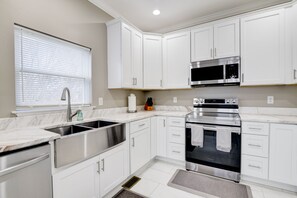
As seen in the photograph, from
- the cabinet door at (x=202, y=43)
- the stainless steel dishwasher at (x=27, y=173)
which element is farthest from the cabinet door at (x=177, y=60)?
the stainless steel dishwasher at (x=27, y=173)

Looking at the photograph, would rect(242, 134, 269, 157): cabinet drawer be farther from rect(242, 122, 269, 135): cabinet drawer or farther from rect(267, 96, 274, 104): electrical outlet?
rect(267, 96, 274, 104): electrical outlet

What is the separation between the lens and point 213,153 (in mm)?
2111

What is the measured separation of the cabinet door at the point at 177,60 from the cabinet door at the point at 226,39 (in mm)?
490

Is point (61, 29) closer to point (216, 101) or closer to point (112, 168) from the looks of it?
point (112, 168)

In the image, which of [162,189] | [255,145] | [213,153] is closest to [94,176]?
[162,189]

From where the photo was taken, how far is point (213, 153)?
2.11 meters

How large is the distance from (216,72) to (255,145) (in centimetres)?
122

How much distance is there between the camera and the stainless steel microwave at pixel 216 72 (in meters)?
2.26

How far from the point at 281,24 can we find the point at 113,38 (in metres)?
2.49

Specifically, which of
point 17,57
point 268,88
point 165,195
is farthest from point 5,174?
point 268,88

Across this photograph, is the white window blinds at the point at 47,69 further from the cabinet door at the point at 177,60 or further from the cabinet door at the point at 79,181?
the cabinet door at the point at 177,60

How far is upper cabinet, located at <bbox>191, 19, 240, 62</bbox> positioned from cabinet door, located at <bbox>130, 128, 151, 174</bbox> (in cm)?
163

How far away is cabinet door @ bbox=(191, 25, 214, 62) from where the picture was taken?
7.98 feet

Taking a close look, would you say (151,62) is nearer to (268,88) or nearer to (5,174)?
(268,88)
